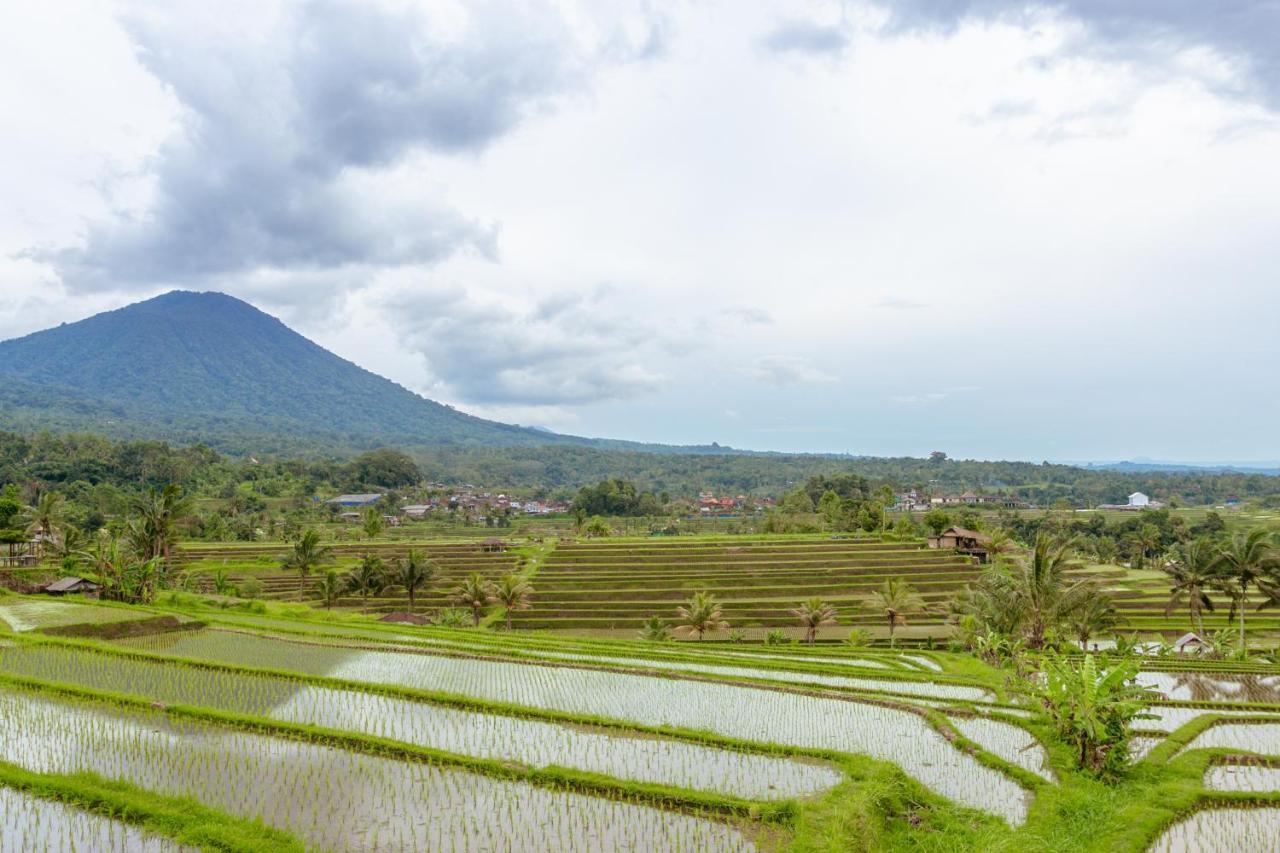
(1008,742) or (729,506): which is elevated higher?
(1008,742)

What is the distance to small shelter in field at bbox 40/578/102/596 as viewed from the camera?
27406 millimetres

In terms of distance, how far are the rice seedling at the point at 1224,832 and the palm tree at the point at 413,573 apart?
3347 centimetres

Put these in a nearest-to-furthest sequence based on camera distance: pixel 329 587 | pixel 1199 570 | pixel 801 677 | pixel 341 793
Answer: pixel 341 793
pixel 801 677
pixel 1199 570
pixel 329 587

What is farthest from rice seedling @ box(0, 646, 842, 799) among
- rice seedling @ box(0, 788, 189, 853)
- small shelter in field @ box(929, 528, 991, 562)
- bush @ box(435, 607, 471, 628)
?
small shelter in field @ box(929, 528, 991, 562)

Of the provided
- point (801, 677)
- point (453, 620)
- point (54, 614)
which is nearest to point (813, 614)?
point (801, 677)

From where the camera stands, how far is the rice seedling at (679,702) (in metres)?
10.6

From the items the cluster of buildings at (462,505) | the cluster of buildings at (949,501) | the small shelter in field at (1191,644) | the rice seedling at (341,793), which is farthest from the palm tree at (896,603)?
the cluster of buildings at (949,501)

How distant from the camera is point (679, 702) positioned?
14.0 m

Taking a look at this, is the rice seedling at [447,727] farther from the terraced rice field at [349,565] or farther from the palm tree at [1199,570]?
the palm tree at [1199,570]

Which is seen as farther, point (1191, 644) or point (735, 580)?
point (735, 580)

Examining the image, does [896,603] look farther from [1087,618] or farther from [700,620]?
[700,620]

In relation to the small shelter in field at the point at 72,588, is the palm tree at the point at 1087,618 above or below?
below

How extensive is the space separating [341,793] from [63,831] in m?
2.69

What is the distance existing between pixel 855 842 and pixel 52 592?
31.3m
